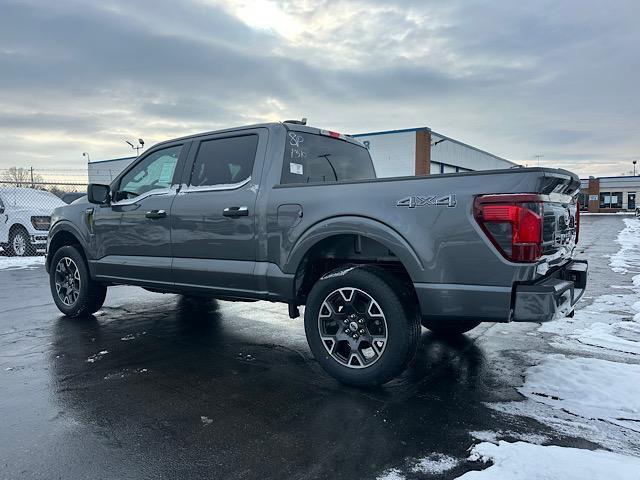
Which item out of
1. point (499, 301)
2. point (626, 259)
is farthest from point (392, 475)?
point (626, 259)

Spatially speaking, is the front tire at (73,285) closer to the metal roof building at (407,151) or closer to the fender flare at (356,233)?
the fender flare at (356,233)

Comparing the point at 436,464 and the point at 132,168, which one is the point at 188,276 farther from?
the point at 436,464

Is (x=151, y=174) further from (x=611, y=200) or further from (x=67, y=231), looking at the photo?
(x=611, y=200)

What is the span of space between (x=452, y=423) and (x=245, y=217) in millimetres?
2331

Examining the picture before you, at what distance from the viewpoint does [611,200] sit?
2758 inches

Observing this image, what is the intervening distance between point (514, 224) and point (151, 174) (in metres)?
3.80

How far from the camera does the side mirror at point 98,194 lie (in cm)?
534

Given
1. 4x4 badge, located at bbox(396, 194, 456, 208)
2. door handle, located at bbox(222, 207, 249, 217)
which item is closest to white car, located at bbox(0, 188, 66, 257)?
door handle, located at bbox(222, 207, 249, 217)

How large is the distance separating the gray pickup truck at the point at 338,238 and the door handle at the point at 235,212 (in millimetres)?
12

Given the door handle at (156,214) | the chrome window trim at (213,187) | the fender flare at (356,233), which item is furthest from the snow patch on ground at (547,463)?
the door handle at (156,214)

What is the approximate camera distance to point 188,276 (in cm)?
470

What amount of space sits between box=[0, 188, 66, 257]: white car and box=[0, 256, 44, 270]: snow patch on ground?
0.66 m

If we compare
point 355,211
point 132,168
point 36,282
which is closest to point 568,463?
point 355,211

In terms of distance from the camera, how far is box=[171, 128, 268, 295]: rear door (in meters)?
Answer: 4.28
